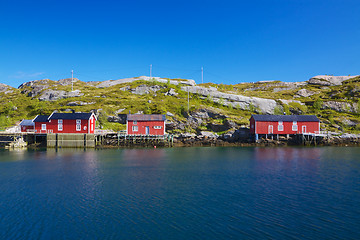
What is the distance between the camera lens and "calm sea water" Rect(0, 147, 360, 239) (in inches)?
624

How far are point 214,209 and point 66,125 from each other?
63.5 m

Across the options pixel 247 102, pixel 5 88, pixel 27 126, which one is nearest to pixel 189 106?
pixel 247 102

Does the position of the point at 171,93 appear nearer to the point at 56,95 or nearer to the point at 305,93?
the point at 56,95

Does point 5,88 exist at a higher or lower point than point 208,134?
higher

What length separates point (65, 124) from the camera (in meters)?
72.1

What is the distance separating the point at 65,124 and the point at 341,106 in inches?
4275

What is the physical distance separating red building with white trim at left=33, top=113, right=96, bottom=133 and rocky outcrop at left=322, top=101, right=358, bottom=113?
97258mm

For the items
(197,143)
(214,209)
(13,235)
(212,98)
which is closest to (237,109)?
(212,98)

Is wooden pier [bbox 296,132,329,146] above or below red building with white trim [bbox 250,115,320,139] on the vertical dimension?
below

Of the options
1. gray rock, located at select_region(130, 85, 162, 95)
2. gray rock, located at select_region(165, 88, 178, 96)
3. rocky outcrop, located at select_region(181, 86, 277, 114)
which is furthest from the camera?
gray rock, located at select_region(130, 85, 162, 95)

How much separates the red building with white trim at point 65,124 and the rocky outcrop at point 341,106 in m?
97.3

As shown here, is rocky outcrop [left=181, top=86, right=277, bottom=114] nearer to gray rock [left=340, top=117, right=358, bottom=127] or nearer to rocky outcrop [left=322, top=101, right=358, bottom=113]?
rocky outcrop [left=322, top=101, right=358, bottom=113]

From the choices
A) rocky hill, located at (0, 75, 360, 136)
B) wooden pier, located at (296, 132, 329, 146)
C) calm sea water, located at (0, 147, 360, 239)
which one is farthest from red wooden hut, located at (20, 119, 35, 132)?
wooden pier, located at (296, 132, 329, 146)

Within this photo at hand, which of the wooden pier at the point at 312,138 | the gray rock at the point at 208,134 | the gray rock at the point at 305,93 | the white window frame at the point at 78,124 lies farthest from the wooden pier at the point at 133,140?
the gray rock at the point at 305,93
